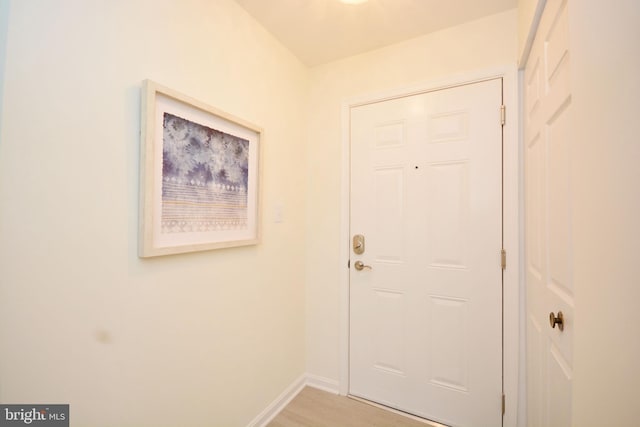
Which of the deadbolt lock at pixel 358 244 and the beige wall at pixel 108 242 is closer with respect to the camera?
the beige wall at pixel 108 242

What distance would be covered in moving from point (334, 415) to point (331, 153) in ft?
5.74

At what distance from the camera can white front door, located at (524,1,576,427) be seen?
0.88 metres

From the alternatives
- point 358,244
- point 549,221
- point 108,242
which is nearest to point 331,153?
point 358,244

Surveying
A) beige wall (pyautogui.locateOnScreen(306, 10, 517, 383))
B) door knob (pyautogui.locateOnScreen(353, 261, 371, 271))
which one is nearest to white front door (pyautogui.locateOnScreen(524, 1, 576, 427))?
beige wall (pyautogui.locateOnScreen(306, 10, 517, 383))

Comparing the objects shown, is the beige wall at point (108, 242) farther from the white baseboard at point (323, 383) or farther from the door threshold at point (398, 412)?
the door threshold at point (398, 412)

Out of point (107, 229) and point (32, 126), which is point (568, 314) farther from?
point (32, 126)

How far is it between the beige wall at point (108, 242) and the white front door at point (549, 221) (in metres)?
1.39

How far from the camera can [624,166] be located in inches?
22.9

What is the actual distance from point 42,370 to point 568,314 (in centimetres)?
161

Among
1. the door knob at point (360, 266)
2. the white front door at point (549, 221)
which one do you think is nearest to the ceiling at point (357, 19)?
the white front door at point (549, 221)

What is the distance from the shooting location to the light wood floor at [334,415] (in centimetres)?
164

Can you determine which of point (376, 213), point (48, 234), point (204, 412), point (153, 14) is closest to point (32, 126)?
point (48, 234)

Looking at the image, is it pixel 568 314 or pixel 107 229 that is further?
pixel 107 229

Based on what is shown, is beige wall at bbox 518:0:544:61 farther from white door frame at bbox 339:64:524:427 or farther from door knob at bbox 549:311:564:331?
door knob at bbox 549:311:564:331
